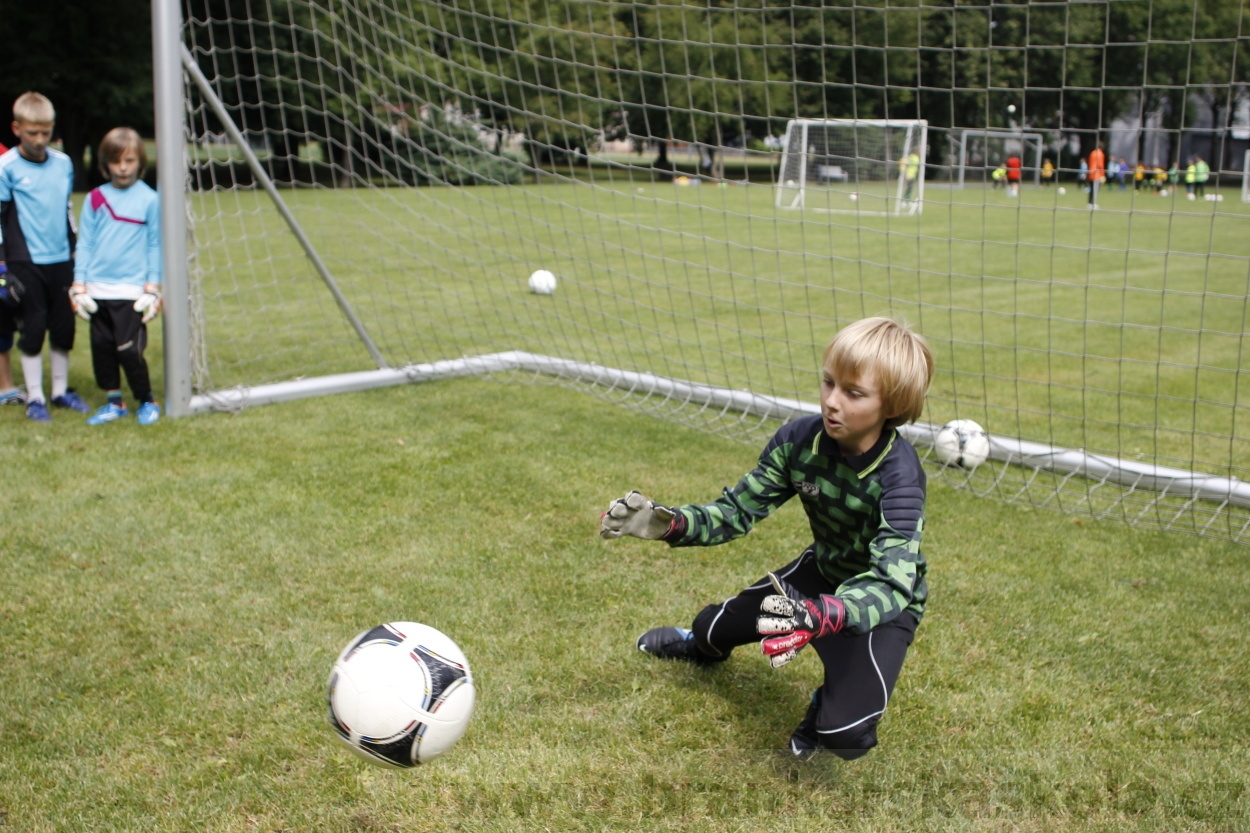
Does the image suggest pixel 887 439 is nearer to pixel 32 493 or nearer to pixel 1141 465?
pixel 1141 465

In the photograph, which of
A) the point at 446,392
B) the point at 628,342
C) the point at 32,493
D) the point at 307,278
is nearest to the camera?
the point at 32,493

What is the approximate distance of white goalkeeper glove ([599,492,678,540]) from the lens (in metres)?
2.65

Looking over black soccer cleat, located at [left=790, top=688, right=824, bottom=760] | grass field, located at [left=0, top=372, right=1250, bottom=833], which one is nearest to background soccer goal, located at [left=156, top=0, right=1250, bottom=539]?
grass field, located at [left=0, top=372, right=1250, bottom=833]

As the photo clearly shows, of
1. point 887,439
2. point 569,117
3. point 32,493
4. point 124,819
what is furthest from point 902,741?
point 569,117

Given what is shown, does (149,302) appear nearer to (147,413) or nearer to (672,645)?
(147,413)

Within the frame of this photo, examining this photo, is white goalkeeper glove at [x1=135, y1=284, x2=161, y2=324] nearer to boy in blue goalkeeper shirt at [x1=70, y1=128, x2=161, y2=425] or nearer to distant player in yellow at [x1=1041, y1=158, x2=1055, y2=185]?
boy in blue goalkeeper shirt at [x1=70, y1=128, x2=161, y2=425]

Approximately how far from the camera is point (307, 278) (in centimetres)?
1143

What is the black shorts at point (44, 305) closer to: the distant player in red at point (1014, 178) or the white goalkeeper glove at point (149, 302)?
the white goalkeeper glove at point (149, 302)

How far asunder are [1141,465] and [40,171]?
6.06m

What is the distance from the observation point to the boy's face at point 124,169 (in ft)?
18.4

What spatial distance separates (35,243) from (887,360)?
5.13 meters

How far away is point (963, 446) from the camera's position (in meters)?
5.21

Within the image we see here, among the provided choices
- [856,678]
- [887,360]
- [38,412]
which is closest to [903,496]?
[887,360]

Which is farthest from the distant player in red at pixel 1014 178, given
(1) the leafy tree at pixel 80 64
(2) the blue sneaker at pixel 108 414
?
(1) the leafy tree at pixel 80 64
